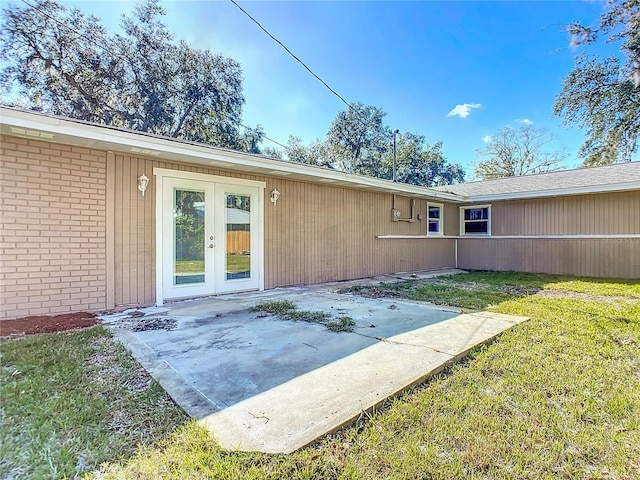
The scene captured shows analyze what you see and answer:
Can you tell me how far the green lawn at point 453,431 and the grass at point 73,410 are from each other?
10 millimetres

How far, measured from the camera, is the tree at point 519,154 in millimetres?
23000

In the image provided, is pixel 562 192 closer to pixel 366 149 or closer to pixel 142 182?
pixel 142 182

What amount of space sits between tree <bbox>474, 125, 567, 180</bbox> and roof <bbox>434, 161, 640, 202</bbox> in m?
13.5

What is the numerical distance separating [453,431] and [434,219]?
30.8ft

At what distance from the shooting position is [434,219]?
10.6 meters

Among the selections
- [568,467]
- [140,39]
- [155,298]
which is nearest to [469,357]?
[568,467]

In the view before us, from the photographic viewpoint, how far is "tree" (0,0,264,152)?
12375mm

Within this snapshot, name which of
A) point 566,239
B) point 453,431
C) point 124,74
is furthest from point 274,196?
point 124,74

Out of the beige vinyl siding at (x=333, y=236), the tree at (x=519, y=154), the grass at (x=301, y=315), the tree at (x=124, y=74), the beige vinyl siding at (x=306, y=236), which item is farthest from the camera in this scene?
the tree at (x=519, y=154)

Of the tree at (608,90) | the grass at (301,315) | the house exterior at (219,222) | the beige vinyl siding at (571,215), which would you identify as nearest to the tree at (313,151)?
the house exterior at (219,222)

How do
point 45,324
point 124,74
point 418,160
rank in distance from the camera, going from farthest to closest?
point 418,160 → point 124,74 → point 45,324

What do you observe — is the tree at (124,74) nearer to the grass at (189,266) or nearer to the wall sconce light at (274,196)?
the wall sconce light at (274,196)

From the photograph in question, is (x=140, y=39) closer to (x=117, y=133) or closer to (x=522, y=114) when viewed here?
(x=117, y=133)

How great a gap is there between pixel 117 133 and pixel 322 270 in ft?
15.3
